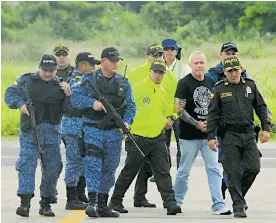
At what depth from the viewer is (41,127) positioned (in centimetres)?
1165

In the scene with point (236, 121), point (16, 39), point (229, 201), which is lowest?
point (229, 201)

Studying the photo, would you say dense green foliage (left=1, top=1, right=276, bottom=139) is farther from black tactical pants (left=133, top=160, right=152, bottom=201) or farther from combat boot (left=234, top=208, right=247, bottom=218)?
combat boot (left=234, top=208, right=247, bottom=218)

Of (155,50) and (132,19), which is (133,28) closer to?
(132,19)

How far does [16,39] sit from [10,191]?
27.7 m

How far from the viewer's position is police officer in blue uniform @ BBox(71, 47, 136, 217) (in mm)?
11344

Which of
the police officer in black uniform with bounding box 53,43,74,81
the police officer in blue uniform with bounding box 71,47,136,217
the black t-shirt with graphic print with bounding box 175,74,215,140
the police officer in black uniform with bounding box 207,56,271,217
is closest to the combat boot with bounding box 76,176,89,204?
the police officer in blue uniform with bounding box 71,47,136,217

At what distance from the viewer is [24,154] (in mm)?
11562

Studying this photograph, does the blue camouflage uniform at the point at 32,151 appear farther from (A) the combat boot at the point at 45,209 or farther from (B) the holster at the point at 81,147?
(B) the holster at the point at 81,147

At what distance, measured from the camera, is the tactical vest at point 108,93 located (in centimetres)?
1142

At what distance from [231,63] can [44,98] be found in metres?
2.12

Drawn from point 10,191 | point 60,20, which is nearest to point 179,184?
point 10,191

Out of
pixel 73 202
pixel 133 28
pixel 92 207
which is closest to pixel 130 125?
pixel 73 202

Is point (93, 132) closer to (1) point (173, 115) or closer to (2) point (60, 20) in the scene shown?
(1) point (173, 115)

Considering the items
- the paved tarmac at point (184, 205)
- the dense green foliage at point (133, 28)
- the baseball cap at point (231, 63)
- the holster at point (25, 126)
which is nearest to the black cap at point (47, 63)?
the holster at point (25, 126)
